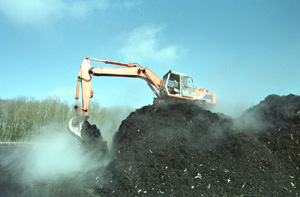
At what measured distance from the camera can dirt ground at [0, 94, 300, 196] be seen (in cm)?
459

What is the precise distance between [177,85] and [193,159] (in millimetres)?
4978

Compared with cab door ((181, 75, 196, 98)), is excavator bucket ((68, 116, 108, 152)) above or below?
below

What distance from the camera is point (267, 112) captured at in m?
7.06

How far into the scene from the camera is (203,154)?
5.29 metres

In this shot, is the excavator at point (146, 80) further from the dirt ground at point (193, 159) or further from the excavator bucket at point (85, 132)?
the dirt ground at point (193, 159)

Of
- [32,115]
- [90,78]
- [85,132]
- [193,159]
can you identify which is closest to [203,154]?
[193,159]

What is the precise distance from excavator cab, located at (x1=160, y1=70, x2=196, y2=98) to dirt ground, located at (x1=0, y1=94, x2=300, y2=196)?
2.71 meters

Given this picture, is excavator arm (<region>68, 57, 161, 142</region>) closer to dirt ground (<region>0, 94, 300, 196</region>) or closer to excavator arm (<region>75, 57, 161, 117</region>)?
excavator arm (<region>75, 57, 161, 117</region>)

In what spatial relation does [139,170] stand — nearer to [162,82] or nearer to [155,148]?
[155,148]

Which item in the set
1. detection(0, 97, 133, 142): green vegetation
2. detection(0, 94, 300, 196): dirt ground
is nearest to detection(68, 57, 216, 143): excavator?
detection(0, 94, 300, 196): dirt ground

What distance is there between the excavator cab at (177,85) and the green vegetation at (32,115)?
1344 centimetres

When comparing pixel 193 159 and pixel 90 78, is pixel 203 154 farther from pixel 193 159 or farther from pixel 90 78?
pixel 90 78

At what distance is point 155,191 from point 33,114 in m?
23.3

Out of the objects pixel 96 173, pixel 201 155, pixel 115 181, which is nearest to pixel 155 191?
pixel 115 181
